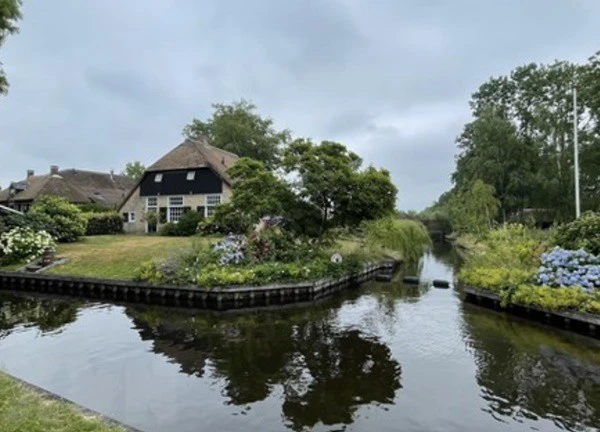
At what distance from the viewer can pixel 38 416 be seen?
173 inches

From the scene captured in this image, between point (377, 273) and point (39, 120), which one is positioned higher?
point (39, 120)

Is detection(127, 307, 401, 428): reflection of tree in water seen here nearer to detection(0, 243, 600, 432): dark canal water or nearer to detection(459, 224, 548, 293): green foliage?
detection(0, 243, 600, 432): dark canal water

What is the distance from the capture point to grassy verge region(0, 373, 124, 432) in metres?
4.13

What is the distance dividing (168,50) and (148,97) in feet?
21.8

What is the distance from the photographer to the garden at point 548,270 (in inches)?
415

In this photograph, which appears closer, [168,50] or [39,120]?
[168,50]

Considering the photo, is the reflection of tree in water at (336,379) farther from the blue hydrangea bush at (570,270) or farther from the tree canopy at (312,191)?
the tree canopy at (312,191)

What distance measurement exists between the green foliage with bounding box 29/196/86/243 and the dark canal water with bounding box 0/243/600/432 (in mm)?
10948

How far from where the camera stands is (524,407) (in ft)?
20.6

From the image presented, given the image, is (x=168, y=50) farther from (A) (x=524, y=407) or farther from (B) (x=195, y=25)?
(A) (x=524, y=407)

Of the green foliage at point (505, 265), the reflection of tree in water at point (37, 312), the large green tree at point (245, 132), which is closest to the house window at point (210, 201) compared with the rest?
the large green tree at point (245, 132)

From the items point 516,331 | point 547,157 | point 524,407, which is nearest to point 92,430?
point 524,407

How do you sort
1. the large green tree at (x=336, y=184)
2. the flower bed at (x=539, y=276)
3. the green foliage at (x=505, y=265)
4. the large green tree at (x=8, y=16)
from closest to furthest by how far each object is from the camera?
the flower bed at (x=539, y=276) → the green foliage at (x=505, y=265) → the large green tree at (x=8, y=16) → the large green tree at (x=336, y=184)

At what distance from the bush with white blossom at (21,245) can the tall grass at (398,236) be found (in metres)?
15.5
